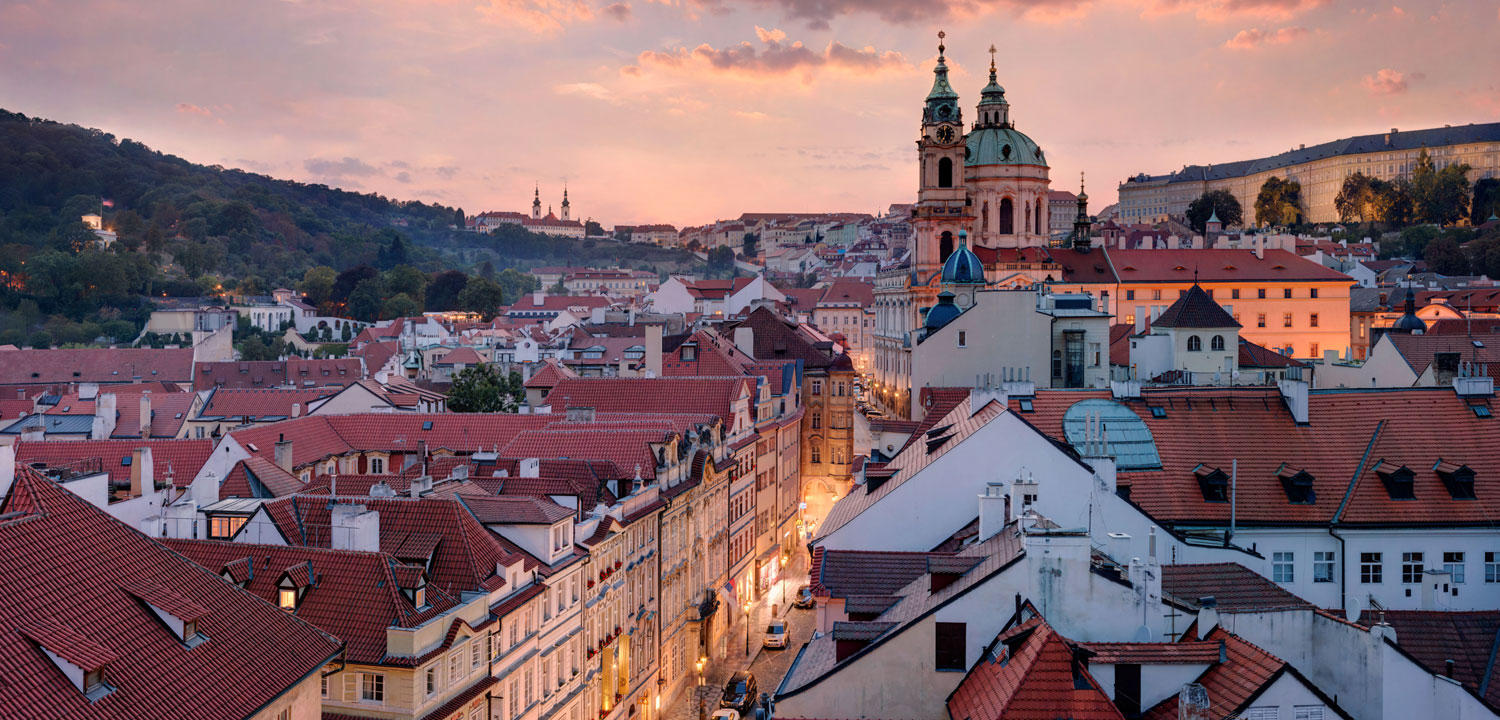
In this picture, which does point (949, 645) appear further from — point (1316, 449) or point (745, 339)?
point (745, 339)

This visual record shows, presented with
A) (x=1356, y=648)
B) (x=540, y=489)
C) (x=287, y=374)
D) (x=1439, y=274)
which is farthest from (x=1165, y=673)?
(x=1439, y=274)

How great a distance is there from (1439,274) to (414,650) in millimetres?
142538

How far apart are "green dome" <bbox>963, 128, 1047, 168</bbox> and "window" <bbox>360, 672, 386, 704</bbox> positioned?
87337 millimetres

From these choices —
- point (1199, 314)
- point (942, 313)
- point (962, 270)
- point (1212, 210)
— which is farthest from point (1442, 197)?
point (942, 313)

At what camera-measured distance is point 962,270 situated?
6512 centimetres

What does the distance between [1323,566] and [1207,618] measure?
36.8ft

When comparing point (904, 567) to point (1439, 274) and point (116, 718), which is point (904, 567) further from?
point (1439, 274)

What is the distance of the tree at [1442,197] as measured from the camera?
16425 cm

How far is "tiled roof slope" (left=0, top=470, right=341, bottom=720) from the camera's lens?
15.6 metres

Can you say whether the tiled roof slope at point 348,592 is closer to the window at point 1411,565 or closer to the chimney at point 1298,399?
the chimney at point 1298,399

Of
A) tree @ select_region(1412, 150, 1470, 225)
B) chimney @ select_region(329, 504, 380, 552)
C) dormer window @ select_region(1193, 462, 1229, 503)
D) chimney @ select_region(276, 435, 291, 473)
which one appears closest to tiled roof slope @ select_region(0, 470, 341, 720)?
chimney @ select_region(329, 504, 380, 552)

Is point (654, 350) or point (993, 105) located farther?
point (993, 105)

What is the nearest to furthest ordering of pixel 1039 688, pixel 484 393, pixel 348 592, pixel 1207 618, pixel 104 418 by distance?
1. pixel 1039 688
2. pixel 1207 618
3. pixel 348 592
4. pixel 104 418
5. pixel 484 393

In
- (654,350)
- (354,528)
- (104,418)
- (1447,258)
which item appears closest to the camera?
(354,528)
